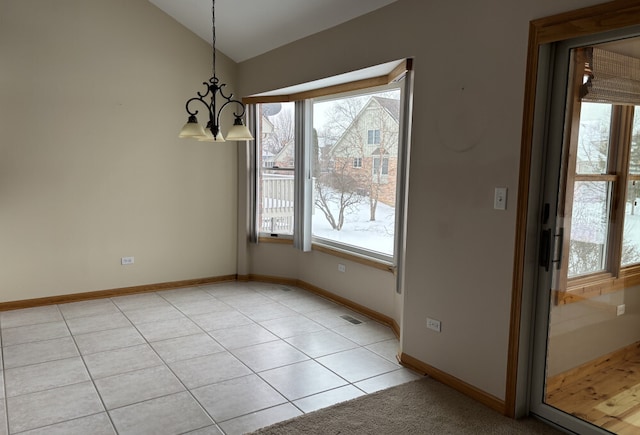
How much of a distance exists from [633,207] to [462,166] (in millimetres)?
962

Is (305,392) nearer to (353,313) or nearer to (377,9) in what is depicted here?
(353,313)

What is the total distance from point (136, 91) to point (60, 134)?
887mm

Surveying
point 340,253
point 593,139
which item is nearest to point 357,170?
point 340,253

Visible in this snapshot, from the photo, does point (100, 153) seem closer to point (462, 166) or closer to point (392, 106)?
point (392, 106)

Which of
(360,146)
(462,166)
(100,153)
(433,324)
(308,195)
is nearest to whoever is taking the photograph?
(462,166)

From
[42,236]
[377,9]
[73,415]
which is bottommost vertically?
[73,415]

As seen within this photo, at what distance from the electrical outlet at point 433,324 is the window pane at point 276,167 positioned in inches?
108

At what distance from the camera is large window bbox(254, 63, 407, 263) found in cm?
452

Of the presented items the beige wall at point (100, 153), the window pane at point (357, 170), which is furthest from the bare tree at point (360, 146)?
the beige wall at point (100, 153)

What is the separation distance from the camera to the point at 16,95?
14.7ft

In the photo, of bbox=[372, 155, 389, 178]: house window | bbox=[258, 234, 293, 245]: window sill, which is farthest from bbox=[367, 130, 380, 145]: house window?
bbox=[258, 234, 293, 245]: window sill

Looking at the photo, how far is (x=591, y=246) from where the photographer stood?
101 inches

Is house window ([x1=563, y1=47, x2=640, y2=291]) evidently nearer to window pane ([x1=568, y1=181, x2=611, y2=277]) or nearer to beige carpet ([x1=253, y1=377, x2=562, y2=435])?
window pane ([x1=568, y1=181, x2=611, y2=277])

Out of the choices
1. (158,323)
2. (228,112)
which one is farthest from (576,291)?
(228,112)
